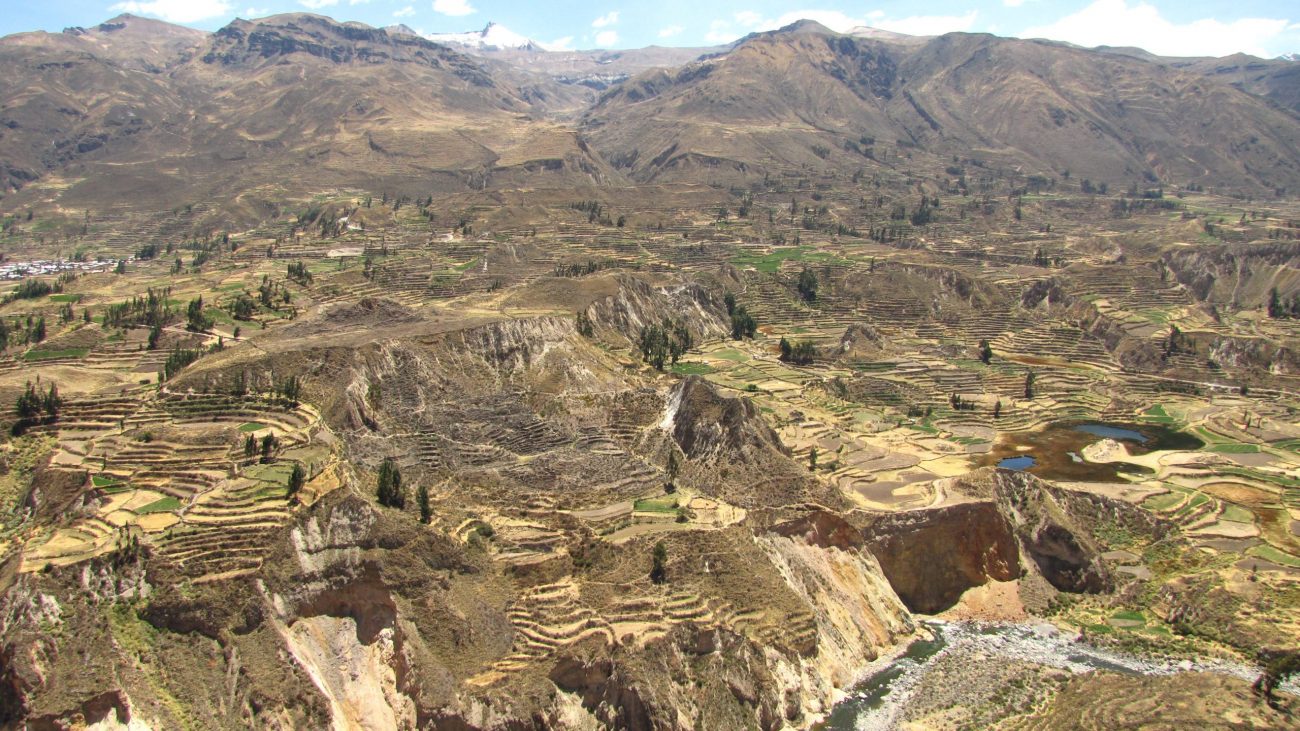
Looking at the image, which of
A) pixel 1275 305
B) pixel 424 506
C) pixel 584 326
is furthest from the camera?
pixel 1275 305

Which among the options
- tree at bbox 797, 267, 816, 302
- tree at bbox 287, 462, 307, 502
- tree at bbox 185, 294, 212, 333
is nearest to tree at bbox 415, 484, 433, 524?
tree at bbox 287, 462, 307, 502

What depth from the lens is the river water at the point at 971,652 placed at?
42.6m

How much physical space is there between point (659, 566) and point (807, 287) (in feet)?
267

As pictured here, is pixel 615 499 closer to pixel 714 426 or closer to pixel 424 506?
pixel 424 506

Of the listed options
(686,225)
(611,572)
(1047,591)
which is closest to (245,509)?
(611,572)

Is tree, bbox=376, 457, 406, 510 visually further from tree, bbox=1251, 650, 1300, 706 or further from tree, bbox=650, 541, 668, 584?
tree, bbox=1251, 650, 1300, 706

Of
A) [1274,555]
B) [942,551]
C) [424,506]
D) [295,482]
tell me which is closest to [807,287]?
[942,551]

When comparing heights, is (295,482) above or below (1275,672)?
above

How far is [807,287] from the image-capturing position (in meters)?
121

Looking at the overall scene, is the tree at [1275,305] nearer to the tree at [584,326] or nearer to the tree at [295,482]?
the tree at [584,326]

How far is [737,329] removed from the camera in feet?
349

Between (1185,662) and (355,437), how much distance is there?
158 ft

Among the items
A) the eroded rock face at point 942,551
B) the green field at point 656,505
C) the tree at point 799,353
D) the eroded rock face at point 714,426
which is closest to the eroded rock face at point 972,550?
the eroded rock face at point 942,551

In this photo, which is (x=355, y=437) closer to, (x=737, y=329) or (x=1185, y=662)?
(x=1185, y=662)
